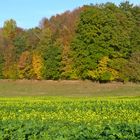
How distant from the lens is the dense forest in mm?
81000

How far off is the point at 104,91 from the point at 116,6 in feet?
69.3

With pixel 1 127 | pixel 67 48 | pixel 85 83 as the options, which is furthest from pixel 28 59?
pixel 1 127

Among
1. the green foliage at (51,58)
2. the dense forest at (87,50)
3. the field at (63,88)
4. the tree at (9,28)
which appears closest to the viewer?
the field at (63,88)

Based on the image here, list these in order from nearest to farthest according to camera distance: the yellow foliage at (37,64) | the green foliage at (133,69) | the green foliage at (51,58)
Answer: the green foliage at (133,69), the green foliage at (51,58), the yellow foliage at (37,64)

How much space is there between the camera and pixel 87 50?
8350 centimetres

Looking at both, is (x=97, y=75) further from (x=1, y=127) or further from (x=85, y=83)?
(x=1, y=127)

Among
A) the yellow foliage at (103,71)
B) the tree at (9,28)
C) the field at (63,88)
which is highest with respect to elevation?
the tree at (9,28)

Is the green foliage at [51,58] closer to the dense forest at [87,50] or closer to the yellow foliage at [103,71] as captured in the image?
the dense forest at [87,50]

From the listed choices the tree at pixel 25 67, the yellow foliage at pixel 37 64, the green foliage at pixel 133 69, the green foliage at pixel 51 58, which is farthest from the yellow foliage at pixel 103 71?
the tree at pixel 25 67

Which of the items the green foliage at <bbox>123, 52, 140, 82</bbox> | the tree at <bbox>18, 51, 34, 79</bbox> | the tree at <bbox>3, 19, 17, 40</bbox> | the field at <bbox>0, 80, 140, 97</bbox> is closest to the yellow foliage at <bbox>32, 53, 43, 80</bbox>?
the tree at <bbox>18, 51, 34, 79</bbox>

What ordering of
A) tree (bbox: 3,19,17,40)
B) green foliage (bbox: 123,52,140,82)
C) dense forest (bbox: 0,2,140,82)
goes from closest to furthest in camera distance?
green foliage (bbox: 123,52,140,82)
dense forest (bbox: 0,2,140,82)
tree (bbox: 3,19,17,40)

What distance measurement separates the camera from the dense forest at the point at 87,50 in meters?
81.0

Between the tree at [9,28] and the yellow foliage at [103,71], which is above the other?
the tree at [9,28]

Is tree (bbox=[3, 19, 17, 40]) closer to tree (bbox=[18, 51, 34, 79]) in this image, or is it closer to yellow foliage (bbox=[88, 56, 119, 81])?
tree (bbox=[18, 51, 34, 79])
